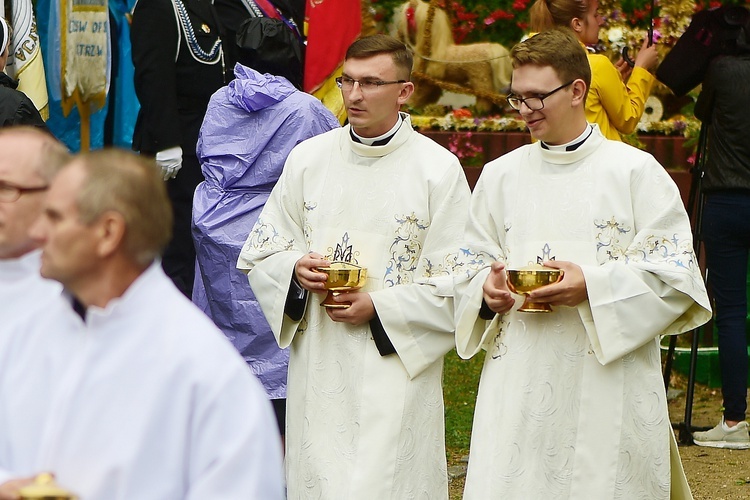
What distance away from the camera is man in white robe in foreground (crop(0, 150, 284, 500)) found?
8.63 feet

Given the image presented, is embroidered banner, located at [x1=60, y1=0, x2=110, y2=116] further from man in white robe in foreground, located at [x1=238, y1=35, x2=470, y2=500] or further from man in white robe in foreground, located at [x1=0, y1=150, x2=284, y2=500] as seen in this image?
man in white robe in foreground, located at [x1=0, y1=150, x2=284, y2=500]

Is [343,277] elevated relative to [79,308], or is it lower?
lower

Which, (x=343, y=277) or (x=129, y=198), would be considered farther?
(x=343, y=277)

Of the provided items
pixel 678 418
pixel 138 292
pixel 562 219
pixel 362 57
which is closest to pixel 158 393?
pixel 138 292

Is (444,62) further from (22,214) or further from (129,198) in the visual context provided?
(129,198)

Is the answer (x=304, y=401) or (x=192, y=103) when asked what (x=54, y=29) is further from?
(x=304, y=401)

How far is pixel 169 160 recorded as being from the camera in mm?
7562

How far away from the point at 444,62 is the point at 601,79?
16.4 feet

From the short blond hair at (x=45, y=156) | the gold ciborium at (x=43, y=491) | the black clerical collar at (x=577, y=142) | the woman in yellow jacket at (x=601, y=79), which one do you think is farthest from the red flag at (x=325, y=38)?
the gold ciborium at (x=43, y=491)

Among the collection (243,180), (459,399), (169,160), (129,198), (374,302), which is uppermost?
(129,198)

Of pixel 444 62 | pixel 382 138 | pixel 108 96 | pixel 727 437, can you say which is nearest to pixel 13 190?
pixel 382 138

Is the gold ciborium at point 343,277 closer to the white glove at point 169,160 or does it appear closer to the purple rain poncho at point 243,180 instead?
the purple rain poncho at point 243,180

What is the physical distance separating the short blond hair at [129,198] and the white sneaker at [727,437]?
512 cm

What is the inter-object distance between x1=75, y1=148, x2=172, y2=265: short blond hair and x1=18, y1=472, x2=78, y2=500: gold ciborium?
1.52 feet
